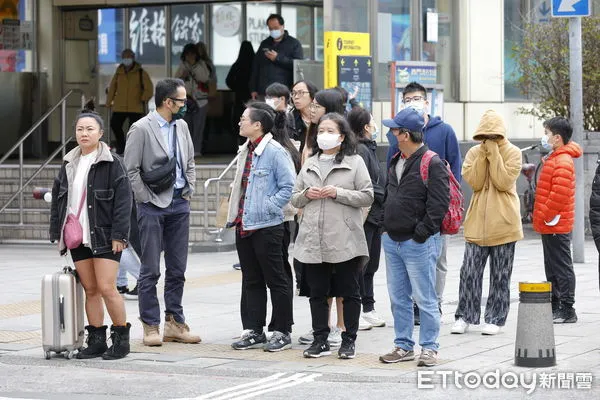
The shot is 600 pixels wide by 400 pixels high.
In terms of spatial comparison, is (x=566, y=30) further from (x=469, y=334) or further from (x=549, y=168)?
(x=469, y=334)

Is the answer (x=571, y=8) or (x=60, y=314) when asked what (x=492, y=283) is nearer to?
(x=60, y=314)

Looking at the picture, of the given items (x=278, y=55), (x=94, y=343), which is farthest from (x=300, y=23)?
(x=94, y=343)

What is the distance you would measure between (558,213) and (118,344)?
3.87 metres

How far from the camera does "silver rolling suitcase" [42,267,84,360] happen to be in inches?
385

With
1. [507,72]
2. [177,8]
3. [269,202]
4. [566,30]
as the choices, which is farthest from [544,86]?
[269,202]

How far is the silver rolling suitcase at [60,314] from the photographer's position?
978cm

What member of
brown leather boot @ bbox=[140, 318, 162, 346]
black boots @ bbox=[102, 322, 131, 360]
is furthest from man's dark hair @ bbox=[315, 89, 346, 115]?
black boots @ bbox=[102, 322, 131, 360]

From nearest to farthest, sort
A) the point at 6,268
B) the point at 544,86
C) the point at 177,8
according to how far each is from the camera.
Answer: the point at 6,268
the point at 544,86
the point at 177,8

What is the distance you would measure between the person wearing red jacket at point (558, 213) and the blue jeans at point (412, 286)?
2.06 metres

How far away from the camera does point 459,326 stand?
10.7 meters

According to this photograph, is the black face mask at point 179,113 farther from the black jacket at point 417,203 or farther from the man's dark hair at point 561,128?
the man's dark hair at point 561,128

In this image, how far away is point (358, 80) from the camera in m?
18.6

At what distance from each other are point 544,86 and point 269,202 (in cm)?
1085

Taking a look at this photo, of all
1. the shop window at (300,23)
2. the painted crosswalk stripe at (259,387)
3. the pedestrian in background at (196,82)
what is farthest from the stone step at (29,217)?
the painted crosswalk stripe at (259,387)
